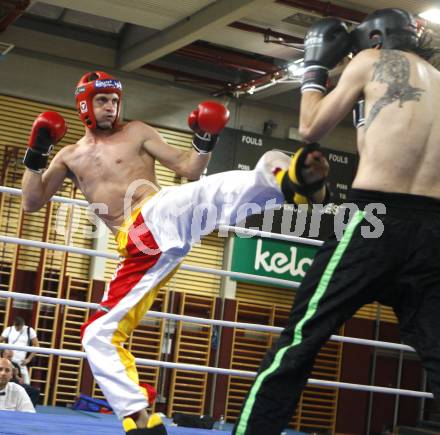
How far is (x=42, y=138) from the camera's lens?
3.76 m

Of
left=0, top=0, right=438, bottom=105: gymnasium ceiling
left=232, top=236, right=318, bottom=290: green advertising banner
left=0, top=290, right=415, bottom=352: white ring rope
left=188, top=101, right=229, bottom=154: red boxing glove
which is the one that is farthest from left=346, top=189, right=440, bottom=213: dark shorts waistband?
left=232, top=236, right=318, bottom=290: green advertising banner

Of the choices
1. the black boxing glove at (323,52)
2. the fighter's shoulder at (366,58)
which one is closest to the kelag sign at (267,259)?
the black boxing glove at (323,52)

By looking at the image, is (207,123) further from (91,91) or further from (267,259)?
(267,259)

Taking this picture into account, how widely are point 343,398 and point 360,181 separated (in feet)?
34.8

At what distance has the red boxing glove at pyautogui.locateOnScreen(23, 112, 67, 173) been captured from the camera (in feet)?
12.3

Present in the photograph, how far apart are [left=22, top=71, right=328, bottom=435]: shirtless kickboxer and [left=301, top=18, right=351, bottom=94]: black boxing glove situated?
27 centimetres

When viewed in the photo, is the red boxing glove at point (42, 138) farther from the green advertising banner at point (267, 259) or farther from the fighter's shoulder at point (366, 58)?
the green advertising banner at point (267, 259)

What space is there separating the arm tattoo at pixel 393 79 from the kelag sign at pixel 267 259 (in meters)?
9.35

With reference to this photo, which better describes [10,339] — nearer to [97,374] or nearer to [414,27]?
[97,374]

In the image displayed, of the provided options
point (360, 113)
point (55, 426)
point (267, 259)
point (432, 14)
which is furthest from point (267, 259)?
point (360, 113)

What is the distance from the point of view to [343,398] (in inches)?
498

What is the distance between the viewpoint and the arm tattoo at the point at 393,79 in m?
2.56

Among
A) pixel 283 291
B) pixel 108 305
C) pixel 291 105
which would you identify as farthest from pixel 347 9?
pixel 108 305

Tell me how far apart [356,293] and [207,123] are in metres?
1.43
